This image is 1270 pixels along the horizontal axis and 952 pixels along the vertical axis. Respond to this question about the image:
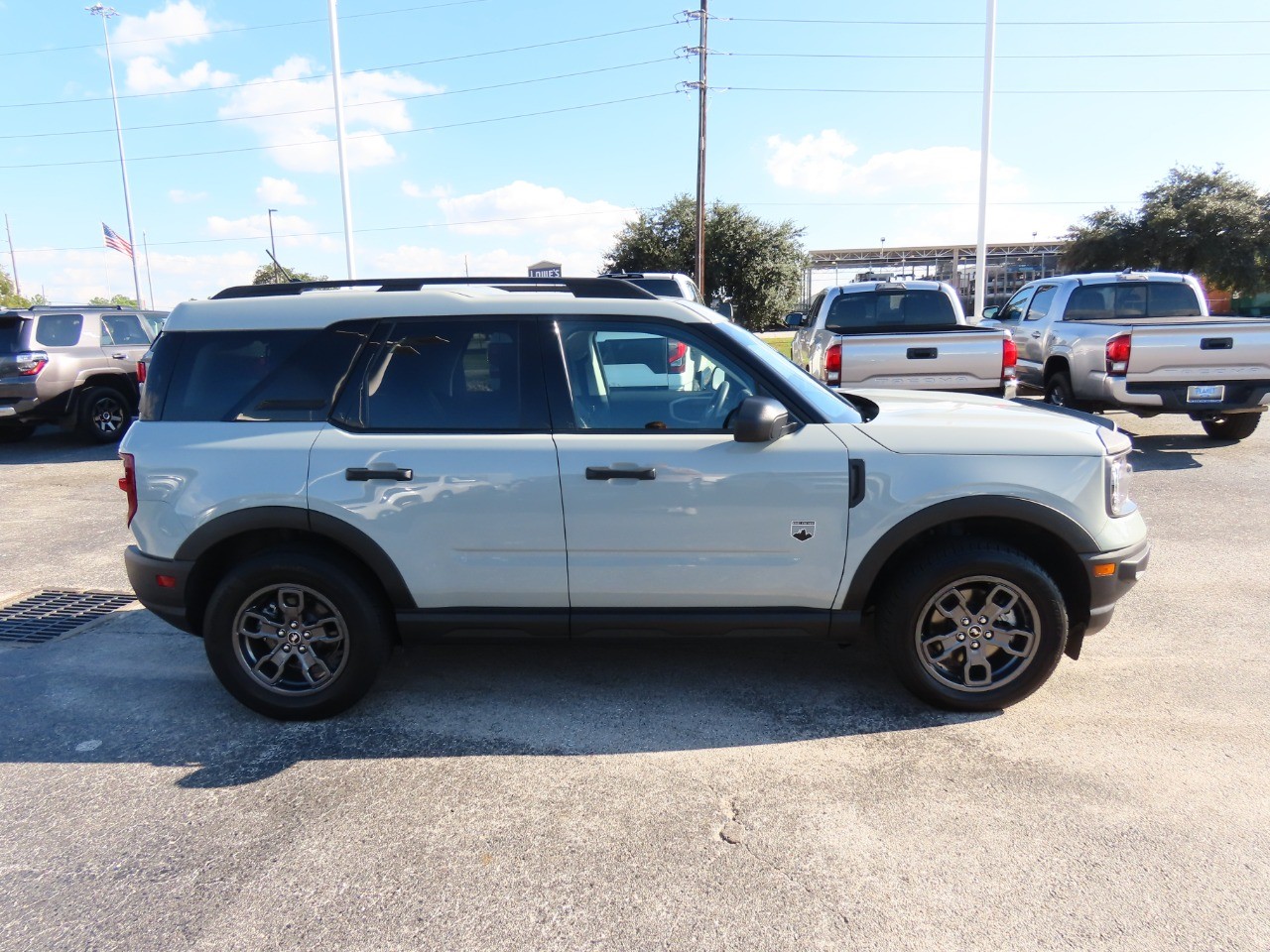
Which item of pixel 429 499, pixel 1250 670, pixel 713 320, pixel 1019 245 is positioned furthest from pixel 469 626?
pixel 1019 245

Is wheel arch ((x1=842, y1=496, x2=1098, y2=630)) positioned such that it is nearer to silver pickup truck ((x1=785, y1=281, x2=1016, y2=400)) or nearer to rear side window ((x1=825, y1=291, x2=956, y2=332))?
silver pickup truck ((x1=785, y1=281, x2=1016, y2=400))

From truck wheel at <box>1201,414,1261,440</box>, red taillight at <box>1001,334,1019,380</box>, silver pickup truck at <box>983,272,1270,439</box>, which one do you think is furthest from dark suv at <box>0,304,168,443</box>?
truck wheel at <box>1201,414,1261,440</box>

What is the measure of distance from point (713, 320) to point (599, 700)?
178 cm

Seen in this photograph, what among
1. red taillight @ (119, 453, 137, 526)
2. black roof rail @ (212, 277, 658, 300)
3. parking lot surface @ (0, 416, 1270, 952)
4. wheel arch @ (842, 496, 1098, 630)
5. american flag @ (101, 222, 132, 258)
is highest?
american flag @ (101, 222, 132, 258)

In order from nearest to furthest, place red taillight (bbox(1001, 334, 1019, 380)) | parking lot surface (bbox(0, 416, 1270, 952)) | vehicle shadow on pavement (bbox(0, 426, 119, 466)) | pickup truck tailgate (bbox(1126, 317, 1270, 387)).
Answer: parking lot surface (bbox(0, 416, 1270, 952)), red taillight (bbox(1001, 334, 1019, 380)), pickup truck tailgate (bbox(1126, 317, 1270, 387)), vehicle shadow on pavement (bbox(0, 426, 119, 466))

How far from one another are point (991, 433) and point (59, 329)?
1198 cm

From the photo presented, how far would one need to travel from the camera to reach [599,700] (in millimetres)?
3967

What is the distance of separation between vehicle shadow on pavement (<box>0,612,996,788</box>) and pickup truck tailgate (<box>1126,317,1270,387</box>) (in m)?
6.12

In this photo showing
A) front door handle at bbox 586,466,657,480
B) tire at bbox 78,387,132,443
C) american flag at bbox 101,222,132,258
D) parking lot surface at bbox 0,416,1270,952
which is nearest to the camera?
parking lot surface at bbox 0,416,1270,952

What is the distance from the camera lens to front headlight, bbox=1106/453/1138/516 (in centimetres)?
358

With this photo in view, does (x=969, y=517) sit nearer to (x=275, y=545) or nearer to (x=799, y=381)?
(x=799, y=381)

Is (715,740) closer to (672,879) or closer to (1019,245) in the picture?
(672,879)

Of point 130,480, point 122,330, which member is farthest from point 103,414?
point 130,480

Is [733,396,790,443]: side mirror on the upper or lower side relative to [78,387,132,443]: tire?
upper
